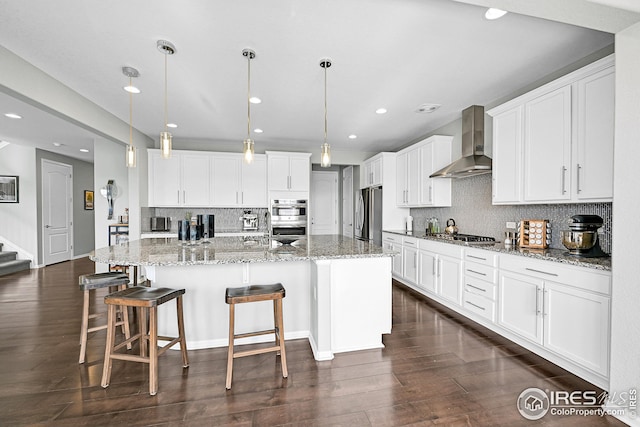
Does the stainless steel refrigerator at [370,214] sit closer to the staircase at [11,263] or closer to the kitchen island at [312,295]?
the kitchen island at [312,295]

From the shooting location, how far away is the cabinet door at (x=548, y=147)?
2471 millimetres

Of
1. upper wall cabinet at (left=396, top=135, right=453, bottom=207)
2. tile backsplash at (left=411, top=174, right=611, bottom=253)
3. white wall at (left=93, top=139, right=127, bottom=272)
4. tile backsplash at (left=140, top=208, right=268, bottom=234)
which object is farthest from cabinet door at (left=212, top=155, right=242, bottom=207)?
tile backsplash at (left=411, top=174, right=611, bottom=253)

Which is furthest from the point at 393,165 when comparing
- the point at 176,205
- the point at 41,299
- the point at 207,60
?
the point at 41,299

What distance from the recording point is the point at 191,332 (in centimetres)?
259

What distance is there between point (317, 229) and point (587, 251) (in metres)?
5.48

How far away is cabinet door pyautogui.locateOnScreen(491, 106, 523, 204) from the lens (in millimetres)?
2934

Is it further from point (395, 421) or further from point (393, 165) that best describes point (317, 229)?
point (395, 421)

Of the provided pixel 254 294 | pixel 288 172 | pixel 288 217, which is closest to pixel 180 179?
pixel 288 172

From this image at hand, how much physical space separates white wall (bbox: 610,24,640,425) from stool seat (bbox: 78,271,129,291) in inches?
147

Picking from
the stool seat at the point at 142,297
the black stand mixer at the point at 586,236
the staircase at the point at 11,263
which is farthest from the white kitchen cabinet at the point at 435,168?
the staircase at the point at 11,263

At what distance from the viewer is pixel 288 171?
18.2 ft

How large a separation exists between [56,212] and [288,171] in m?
5.63

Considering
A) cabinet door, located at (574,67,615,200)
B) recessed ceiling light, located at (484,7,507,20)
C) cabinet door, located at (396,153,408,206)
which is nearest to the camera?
recessed ceiling light, located at (484,7,507,20)

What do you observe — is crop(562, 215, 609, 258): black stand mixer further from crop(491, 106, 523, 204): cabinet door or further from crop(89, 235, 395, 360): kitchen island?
crop(89, 235, 395, 360): kitchen island
